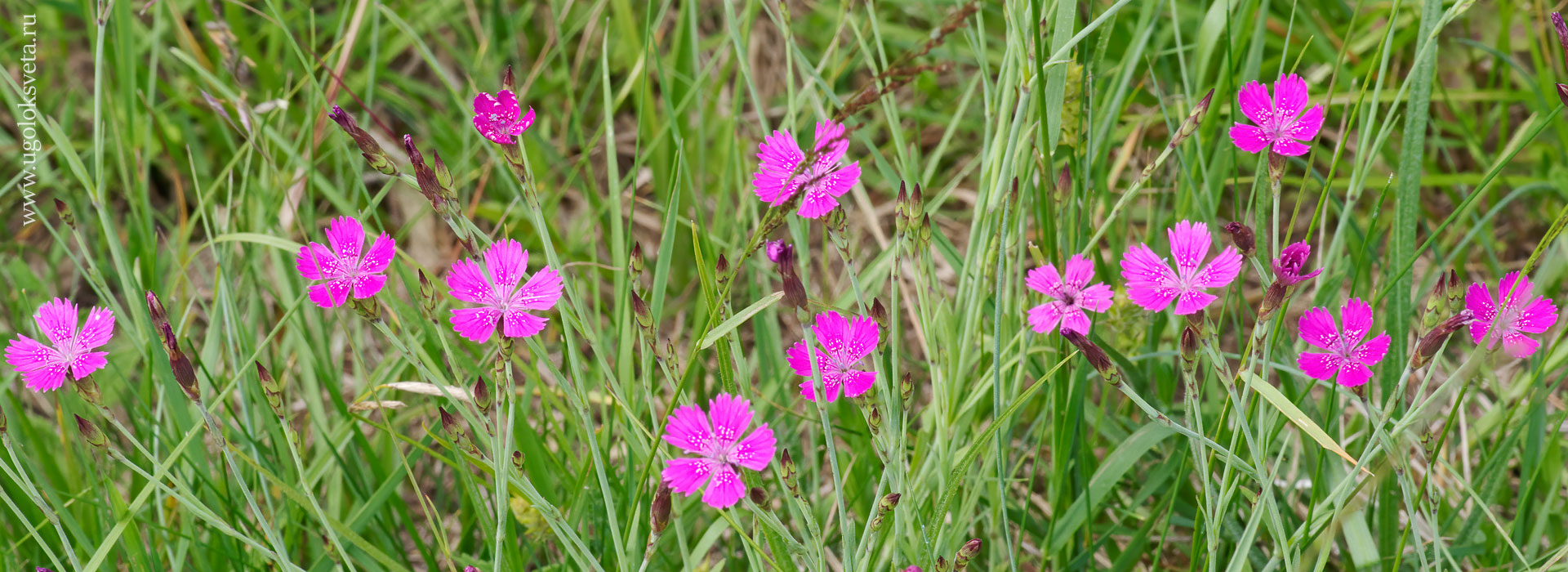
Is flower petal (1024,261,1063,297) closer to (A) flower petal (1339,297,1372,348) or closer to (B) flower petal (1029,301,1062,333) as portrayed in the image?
(B) flower petal (1029,301,1062,333)

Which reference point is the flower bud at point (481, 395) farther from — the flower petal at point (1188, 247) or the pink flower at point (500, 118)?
the flower petal at point (1188, 247)

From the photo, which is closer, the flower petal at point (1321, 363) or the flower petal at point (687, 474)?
the flower petal at point (687, 474)

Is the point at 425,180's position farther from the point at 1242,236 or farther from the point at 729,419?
the point at 1242,236

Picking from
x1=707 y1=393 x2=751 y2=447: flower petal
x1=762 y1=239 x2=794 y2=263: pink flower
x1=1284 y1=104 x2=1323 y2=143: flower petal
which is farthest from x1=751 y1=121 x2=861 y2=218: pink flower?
x1=1284 y1=104 x2=1323 y2=143: flower petal

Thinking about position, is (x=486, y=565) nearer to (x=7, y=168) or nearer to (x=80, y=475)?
(x=80, y=475)

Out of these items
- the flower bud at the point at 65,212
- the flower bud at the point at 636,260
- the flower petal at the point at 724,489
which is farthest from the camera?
the flower bud at the point at 65,212

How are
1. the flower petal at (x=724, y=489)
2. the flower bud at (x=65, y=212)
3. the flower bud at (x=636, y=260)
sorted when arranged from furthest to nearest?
1. the flower bud at (x=65, y=212)
2. the flower bud at (x=636, y=260)
3. the flower petal at (x=724, y=489)

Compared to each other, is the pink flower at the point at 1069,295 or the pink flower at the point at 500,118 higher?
the pink flower at the point at 500,118

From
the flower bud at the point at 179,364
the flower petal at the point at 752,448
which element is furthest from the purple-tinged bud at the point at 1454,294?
the flower bud at the point at 179,364
